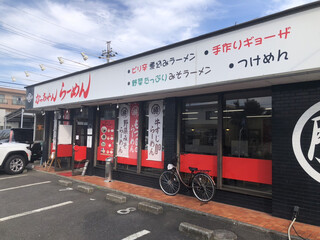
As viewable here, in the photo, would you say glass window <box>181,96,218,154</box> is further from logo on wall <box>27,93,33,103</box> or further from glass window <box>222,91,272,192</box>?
logo on wall <box>27,93,33,103</box>

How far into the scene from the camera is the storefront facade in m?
4.56

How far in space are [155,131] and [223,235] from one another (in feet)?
14.3

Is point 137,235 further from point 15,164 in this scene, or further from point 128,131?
point 15,164

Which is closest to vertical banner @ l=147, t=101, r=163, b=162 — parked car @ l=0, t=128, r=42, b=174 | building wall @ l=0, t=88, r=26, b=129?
parked car @ l=0, t=128, r=42, b=174

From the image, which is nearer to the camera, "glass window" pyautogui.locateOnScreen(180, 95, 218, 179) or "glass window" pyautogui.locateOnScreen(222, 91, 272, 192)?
"glass window" pyautogui.locateOnScreen(222, 91, 272, 192)

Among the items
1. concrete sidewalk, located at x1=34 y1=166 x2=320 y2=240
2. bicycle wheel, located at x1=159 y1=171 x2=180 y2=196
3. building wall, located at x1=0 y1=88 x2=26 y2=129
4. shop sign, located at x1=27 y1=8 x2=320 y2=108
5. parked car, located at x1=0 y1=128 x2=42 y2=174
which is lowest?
concrete sidewalk, located at x1=34 y1=166 x2=320 y2=240

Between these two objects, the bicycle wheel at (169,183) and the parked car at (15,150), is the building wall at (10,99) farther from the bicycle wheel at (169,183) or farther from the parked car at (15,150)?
the bicycle wheel at (169,183)

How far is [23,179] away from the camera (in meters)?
8.98

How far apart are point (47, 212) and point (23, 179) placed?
4.56 meters

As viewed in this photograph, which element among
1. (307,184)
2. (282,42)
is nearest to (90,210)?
(307,184)

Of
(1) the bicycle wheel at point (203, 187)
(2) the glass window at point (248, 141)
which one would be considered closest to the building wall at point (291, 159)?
(2) the glass window at point (248, 141)

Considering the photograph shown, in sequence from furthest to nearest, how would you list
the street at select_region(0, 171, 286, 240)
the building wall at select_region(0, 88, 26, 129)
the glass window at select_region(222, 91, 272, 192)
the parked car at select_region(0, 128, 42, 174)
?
the building wall at select_region(0, 88, 26, 129) → the parked car at select_region(0, 128, 42, 174) → the glass window at select_region(222, 91, 272, 192) → the street at select_region(0, 171, 286, 240)

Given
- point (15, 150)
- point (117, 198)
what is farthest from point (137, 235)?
point (15, 150)

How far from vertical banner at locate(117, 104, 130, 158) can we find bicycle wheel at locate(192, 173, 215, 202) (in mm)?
3300
